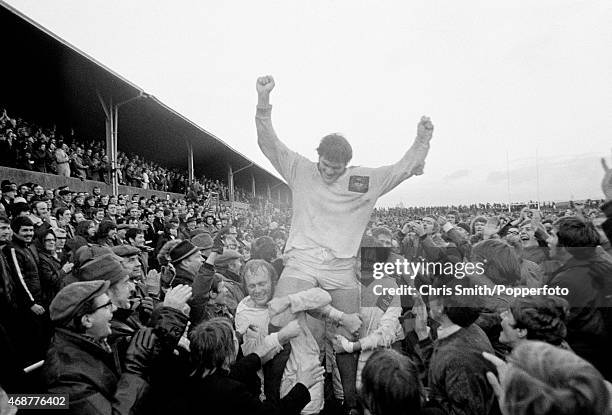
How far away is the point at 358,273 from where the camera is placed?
308cm

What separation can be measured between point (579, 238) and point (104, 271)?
3088mm

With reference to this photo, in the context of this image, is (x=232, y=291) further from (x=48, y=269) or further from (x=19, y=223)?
(x=19, y=223)

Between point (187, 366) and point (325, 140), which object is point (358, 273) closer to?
point (325, 140)

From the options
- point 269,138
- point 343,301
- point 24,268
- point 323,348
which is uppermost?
point 269,138

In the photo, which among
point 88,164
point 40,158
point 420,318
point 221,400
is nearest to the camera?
point 221,400

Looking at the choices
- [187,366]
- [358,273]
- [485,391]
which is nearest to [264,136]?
[358,273]

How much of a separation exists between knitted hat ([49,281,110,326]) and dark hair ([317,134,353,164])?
1.52 m

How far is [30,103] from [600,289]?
53.2ft

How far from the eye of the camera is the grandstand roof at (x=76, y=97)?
920 cm

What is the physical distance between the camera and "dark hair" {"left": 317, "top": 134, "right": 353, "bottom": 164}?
9.30 feet

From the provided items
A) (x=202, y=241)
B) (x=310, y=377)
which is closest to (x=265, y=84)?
(x=310, y=377)

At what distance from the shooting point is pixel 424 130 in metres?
2.89

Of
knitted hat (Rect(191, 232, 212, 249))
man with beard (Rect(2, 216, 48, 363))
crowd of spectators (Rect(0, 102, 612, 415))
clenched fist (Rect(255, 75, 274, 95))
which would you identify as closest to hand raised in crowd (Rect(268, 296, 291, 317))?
crowd of spectators (Rect(0, 102, 612, 415))

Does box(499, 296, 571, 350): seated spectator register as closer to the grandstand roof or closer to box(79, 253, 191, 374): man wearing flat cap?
box(79, 253, 191, 374): man wearing flat cap
